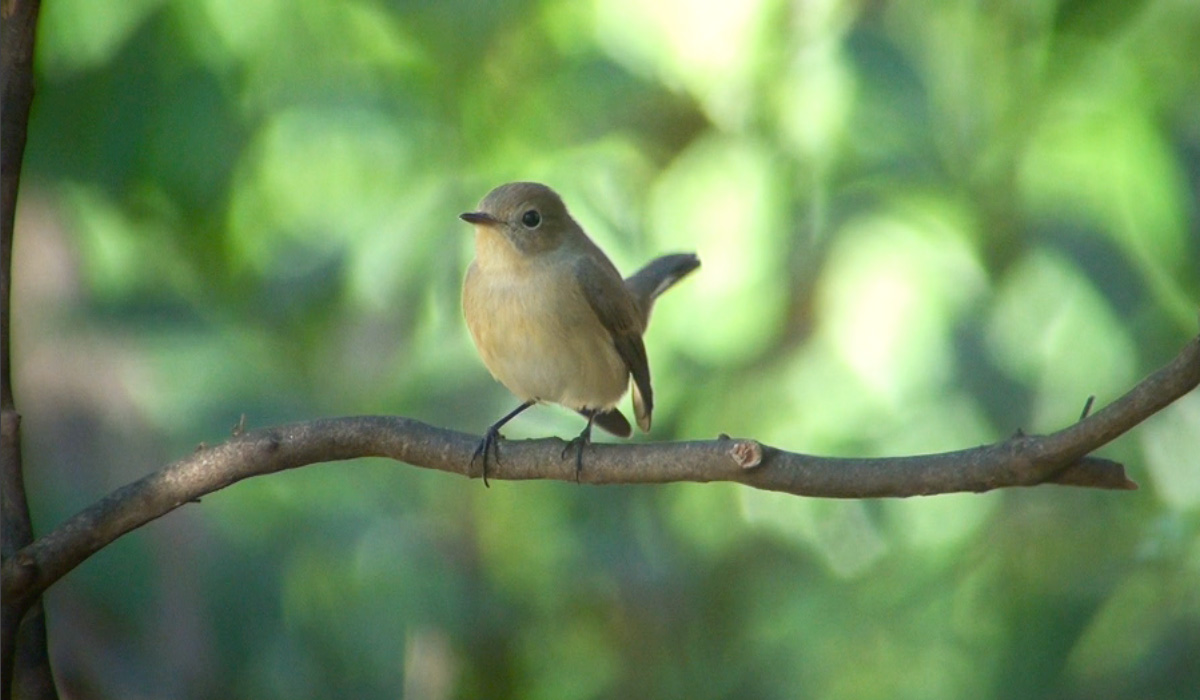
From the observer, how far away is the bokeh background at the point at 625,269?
3.80 m

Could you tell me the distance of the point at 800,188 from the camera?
4.16m

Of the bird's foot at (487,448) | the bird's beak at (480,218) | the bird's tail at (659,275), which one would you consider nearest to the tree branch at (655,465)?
the bird's foot at (487,448)

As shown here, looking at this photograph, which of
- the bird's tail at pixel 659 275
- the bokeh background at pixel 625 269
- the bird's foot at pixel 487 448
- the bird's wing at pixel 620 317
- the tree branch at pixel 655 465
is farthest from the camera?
the bird's tail at pixel 659 275

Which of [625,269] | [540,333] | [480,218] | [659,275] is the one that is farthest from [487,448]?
[625,269]

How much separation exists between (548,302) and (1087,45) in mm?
1827

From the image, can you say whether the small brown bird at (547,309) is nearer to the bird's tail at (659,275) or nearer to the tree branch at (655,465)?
the bird's tail at (659,275)

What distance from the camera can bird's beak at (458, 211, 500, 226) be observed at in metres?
3.50

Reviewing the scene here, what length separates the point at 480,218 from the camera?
11.6 ft

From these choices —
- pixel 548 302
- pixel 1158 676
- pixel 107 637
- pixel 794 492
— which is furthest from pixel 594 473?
pixel 107 637

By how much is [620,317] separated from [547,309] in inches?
10.4

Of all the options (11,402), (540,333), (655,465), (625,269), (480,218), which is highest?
(625,269)

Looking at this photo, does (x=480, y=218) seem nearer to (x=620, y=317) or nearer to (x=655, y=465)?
(x=620, y=317)

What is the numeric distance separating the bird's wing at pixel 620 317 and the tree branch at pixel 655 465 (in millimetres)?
1090

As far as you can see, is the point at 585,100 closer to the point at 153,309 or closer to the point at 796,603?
the point at 153,309
